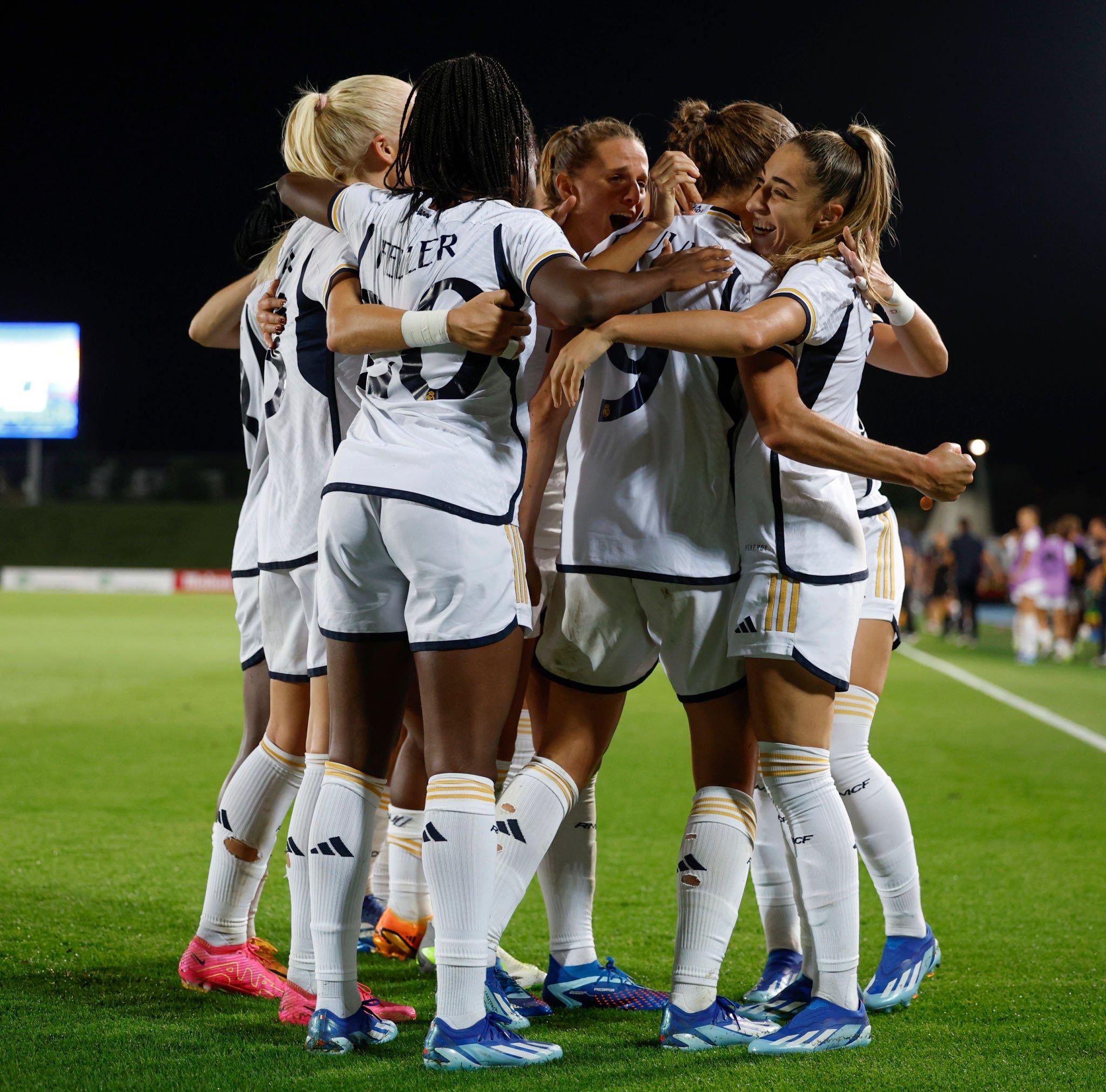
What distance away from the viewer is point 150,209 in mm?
41969

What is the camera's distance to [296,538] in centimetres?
293

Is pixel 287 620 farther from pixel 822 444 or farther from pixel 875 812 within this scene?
pixel 875 812

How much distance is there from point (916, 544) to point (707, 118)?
21.5m

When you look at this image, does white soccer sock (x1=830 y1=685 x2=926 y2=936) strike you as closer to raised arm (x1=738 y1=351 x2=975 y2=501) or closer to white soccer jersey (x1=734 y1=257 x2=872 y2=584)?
white soccer jersey (x1=734 y1=257 x2=872 y2=584)

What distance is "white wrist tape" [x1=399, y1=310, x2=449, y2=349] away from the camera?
7.63 ft

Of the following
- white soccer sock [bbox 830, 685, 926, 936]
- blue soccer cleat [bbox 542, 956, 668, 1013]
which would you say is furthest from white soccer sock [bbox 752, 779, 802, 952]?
blue soccer cleat [bbox 542, 956, 668, 1013]

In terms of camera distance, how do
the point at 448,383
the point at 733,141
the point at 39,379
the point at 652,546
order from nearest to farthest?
the point at 448,383 → the point at 652,546 → the point at 733,141 → the point at 39,379

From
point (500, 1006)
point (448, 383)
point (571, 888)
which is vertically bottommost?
point (500, 1006)

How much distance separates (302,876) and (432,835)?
61 cm

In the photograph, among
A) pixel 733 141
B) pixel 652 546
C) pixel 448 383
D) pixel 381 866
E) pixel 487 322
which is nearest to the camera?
pixel 487 322

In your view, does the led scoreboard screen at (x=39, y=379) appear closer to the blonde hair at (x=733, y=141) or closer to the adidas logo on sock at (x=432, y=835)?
the blonde hair at (x=733, y=141)

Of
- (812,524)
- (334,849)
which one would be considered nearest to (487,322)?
(812,524)

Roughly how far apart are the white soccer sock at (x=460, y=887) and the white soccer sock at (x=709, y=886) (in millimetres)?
490

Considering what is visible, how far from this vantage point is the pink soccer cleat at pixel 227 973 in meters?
2.95
